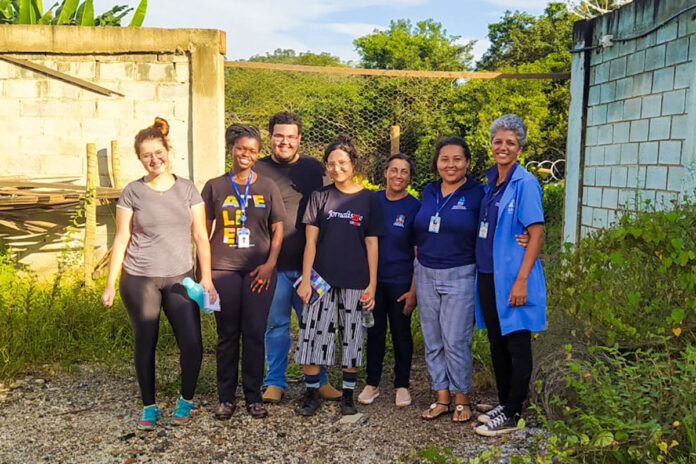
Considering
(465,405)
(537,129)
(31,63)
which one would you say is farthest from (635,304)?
(537,129)

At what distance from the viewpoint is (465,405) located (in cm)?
383

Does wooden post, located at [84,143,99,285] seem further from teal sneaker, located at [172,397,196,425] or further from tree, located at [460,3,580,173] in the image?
tree, located at [460,3,580,173]

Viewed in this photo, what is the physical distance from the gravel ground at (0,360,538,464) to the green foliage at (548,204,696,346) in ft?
2.64

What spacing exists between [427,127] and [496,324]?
890 centimetres

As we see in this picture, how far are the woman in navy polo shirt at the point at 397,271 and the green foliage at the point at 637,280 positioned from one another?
954mm

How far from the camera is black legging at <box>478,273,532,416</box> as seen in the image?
11.6 feet

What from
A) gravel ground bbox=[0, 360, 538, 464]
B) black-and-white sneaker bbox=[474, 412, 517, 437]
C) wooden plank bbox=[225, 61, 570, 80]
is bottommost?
gravel ground bbox=[0, 360, 538, 464]

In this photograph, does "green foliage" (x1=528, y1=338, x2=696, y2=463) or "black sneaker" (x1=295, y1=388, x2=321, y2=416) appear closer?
"green foliage" (x1=528, y1=338, x2=696, y2=463)

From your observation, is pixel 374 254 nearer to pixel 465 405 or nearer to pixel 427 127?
pixel 465 405

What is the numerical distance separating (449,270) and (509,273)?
0.38 metres

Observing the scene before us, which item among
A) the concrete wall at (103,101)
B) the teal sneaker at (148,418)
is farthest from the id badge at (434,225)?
the concrete wall at (103,101)

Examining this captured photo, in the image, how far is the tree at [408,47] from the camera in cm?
2797

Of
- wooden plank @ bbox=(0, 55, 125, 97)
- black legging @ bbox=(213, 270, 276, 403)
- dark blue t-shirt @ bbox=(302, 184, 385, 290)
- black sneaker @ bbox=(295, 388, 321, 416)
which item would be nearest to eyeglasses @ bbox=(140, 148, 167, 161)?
black legging @ bbox=(213, 270, 276, 403)

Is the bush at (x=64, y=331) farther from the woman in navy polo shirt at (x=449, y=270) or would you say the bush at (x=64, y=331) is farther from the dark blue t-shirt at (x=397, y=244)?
the woman in navy polo shirt at (x=449, y=270)
